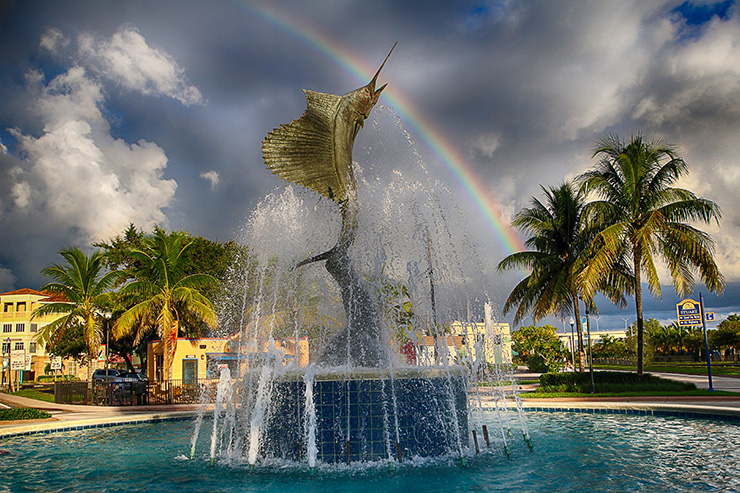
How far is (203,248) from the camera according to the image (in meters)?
35.9

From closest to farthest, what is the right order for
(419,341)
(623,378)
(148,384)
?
(419,341) < (623,378) < (148,384)

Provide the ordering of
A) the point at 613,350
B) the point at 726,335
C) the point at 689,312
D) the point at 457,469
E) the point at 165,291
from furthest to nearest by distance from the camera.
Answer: the point at 613,350, the point at 726,335, the point at 165,291, the point at 689,312, the point at 457,469

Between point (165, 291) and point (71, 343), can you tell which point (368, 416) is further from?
point (71, 343)

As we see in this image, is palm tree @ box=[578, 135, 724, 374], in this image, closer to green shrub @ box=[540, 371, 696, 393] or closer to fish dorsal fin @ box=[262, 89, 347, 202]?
green shrub @ box=[540, 371, 696, 393]

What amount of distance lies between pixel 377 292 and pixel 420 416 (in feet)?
8.53

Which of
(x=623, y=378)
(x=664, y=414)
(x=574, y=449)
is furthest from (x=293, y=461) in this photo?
(x=623, y=378)

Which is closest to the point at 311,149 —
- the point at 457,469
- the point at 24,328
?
the point at 457,469

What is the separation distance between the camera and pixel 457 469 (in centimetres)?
785

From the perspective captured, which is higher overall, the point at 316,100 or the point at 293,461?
the point at 316,100

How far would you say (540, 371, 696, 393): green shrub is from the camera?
59.0 feet

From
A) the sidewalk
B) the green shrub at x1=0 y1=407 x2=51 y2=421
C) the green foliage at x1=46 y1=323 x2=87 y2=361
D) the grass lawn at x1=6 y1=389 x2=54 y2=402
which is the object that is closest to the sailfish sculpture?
the sidewalk

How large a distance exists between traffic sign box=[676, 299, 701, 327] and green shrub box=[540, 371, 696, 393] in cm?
365

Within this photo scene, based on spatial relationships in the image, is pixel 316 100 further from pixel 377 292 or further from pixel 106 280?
pixel 106 280

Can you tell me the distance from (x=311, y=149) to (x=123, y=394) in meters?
15.3
